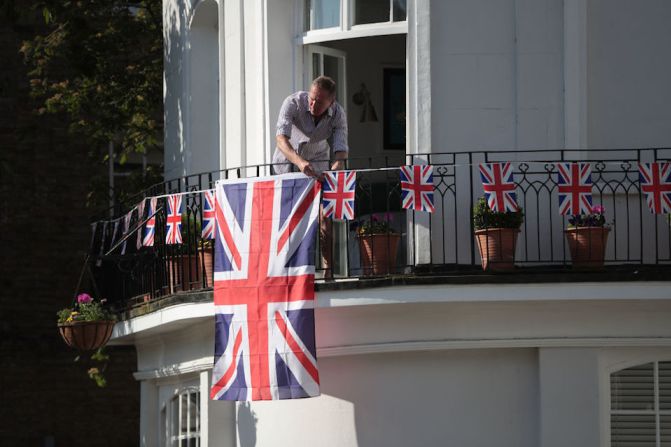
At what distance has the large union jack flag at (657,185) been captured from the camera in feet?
56.7

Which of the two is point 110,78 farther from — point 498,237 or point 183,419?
point 498,237

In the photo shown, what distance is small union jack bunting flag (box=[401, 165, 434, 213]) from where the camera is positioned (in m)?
17.3

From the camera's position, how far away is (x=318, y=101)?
18000 millimetres

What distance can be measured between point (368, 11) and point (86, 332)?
4609 mm

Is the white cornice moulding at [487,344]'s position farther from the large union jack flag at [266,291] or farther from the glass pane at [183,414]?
the glass pane at [183,414]

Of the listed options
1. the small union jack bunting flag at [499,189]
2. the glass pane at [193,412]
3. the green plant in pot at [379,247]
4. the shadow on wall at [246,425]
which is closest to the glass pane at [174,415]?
the glass pane at [193,412]

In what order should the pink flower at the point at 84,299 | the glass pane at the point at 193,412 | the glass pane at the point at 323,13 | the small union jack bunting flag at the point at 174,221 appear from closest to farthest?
1. the small union jack bunting flag at the point at 174,221
2. the glass pane at the point at 323,13
3. the pink flower at the point at 84,299
4. the glass pane at the point at 193,412

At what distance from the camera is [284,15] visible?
760 inches

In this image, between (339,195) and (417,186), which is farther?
(339,195)

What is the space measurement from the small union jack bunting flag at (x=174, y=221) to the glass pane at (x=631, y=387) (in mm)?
4586

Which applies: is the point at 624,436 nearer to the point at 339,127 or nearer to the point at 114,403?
the point at 339,127

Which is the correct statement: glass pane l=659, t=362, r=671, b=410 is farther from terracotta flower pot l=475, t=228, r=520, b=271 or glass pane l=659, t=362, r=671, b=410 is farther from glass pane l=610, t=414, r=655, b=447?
terracotta flower pot l=475, t=228, r=520, b=271

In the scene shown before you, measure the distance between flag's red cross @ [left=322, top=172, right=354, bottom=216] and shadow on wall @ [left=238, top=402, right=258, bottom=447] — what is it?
98.1 inches

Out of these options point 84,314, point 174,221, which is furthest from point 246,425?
point 84,314
